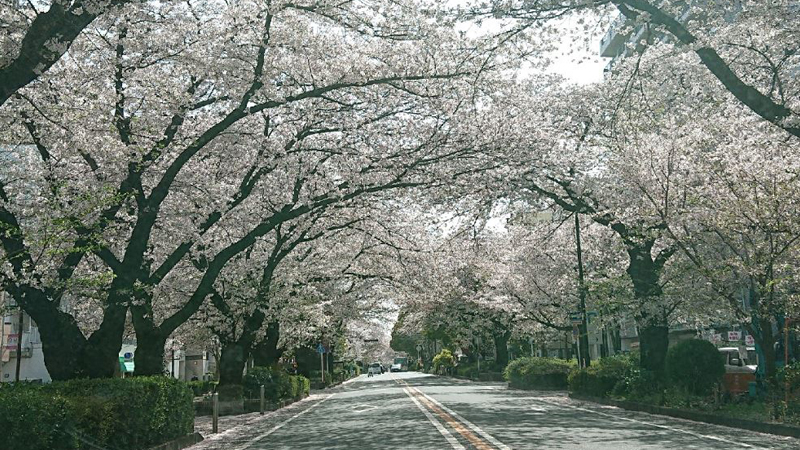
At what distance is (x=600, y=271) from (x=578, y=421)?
16.6m

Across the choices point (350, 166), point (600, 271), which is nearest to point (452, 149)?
point (350, 166)

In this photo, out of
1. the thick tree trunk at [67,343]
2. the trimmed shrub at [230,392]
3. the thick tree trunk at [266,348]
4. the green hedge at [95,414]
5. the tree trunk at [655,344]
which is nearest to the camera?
the green hedge at [95,414]

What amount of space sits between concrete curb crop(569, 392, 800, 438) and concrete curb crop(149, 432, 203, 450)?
12.0 metres

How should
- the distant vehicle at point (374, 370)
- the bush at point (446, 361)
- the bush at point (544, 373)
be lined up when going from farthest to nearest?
1. the distant vehicle at point (374, 370)
2. the bush at point (446, 361)
3. the bush at point (544, 373)

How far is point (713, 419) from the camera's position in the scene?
60.0ft

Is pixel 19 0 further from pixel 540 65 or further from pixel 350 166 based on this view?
pixel 540 65

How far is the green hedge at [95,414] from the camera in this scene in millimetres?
10133

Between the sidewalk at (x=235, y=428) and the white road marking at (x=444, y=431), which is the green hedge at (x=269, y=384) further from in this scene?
the white road marking at (x=444, y=431)

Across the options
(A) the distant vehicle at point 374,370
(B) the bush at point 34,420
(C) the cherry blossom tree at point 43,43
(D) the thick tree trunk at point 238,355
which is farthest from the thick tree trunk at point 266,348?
(A) the distant vehicle at point 374,370

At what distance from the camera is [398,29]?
Answer: 14.8 meters

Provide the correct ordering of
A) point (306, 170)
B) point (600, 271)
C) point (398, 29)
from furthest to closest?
point (600, 271) → point (306, 170) → point (398, 29)

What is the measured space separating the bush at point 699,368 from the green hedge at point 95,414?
13981 millimetres

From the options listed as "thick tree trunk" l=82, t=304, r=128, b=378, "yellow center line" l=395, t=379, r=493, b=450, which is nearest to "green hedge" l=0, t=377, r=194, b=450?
"thick tree trunk" l=82, t=304, r=128, b=378

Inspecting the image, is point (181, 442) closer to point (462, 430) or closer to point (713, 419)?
point (462, 430)
